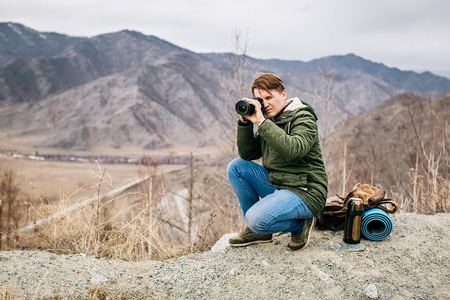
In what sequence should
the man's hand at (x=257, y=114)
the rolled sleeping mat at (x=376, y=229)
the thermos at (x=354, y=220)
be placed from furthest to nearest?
the rolled sleeping mat at (x=376, y=229) → the thermos at (x=354, y=220) → the man's hand at (x=257, y=114)

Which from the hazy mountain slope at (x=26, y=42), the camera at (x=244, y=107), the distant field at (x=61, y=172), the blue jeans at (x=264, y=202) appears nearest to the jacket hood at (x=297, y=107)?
the camera at (x=244, y=107)

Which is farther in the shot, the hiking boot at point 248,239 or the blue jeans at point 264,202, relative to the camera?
the hiking boot at point 248,239

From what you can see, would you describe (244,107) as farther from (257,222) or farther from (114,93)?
(114,93)

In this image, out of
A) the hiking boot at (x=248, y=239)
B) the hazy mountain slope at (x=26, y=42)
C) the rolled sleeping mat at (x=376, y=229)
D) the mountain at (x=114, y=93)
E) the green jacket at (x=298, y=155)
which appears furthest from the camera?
the hazy mountain slope at (x=26, y=42)

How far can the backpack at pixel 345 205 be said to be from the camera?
2.93 meters

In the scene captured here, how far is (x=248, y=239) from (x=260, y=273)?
459mm

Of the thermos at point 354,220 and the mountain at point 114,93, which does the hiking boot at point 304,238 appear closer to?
the thermos at point 354,220

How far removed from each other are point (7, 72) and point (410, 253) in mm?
61161

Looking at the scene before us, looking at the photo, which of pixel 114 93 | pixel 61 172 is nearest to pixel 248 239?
pixel 61 172

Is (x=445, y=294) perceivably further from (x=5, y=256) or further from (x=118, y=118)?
(x=118, y=118)

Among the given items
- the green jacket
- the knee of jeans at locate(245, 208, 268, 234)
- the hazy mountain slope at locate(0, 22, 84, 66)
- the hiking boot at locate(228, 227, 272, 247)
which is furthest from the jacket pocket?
the hazy mountain slope at locate(0, 22, 84, 66)

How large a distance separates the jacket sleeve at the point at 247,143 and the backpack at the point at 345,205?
2.47ft

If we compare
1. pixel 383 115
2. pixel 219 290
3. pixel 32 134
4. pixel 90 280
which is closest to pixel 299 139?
pixel 219 290

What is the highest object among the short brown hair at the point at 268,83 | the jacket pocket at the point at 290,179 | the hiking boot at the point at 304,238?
the short brown hair at the point at 268,83
